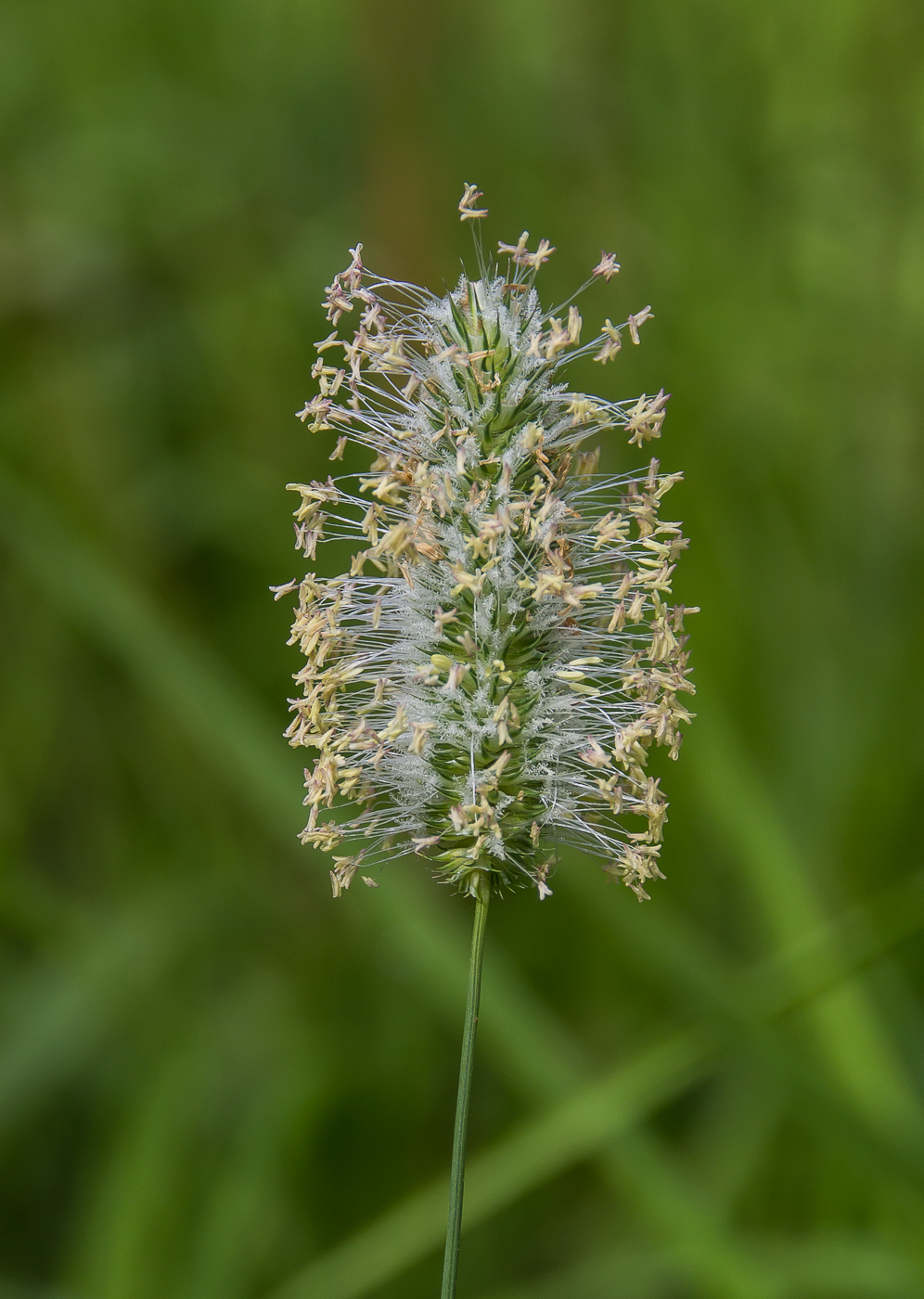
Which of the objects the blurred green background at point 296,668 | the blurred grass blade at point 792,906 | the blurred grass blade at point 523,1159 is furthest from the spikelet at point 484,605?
the blurred grass blade at point 792,906

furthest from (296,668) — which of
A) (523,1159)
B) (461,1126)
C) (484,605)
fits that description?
(461,1126)

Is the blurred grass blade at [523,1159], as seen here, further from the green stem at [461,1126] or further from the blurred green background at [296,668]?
the green stem at [461,1126]

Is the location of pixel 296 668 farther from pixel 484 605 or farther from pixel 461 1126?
pixel 461 1126

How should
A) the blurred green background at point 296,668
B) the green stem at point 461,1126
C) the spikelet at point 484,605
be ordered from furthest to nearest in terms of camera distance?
the blurred green background at point 296,668 < the spikelet at point 484,605 < the green stem at point 461,1126

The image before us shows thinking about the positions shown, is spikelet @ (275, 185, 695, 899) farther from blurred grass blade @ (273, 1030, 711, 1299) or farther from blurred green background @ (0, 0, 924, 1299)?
blurred grass blade @ (273, 1030, 711, 1299)

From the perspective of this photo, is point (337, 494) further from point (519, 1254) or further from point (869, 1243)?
point (519, 1254)

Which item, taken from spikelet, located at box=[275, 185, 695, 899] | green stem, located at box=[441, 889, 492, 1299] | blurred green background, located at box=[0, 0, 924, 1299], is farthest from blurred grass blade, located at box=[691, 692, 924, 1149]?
green stem, located at box=[441, 889, 492, 1299]
